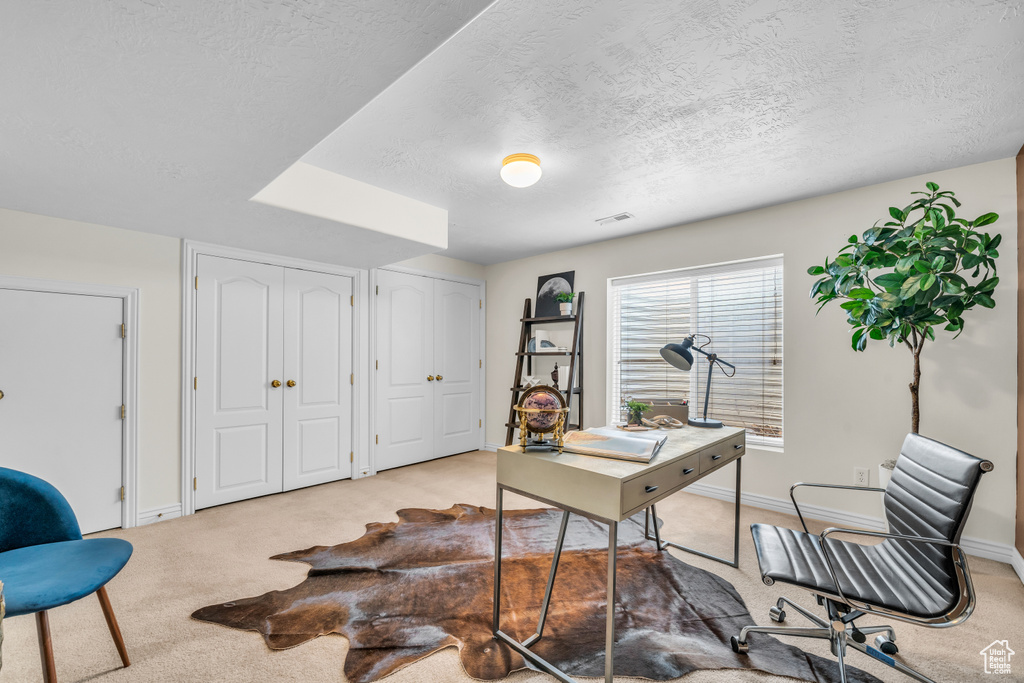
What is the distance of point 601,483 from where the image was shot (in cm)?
151

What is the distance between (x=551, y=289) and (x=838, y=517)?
316cm

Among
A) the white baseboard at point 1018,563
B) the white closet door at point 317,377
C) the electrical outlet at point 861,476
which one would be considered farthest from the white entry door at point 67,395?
the white baseboard at point 1018,563

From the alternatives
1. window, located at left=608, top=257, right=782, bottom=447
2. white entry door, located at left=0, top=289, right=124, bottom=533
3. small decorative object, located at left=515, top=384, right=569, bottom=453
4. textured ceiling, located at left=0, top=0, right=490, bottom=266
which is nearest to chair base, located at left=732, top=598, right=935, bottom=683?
small decorative object, located at left=515, top=384, right=569, bottom=453

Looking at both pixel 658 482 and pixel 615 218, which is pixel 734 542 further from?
pixel 615 218

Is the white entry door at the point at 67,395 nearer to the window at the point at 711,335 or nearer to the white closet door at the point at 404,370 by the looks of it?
the white closet door at the point at 404,370

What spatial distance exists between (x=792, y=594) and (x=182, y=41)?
11.1ft

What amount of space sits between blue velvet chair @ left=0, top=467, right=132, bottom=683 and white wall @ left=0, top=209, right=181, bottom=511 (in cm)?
155

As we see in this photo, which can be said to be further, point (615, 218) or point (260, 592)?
point (615, 218)

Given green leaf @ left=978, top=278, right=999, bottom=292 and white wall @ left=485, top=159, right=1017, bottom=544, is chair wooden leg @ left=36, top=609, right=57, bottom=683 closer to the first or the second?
white wall @ left=485, top=159, right=1017, bottom=544

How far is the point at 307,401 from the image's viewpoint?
405 centimetres

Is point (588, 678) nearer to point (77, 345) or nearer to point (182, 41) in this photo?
point (182, 41)

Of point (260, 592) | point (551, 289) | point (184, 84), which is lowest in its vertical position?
point (260, 592)

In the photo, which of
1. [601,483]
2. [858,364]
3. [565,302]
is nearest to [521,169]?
[601,483]

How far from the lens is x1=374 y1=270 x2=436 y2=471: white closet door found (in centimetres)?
464
